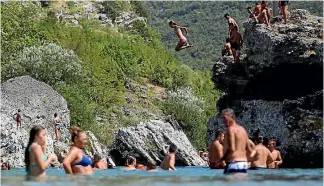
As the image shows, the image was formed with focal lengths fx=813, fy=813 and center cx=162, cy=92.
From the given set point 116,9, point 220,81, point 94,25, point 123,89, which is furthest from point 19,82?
point 116,9

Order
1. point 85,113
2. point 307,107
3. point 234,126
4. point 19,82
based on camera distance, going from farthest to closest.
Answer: point 85,113, point 19,82, point 307,107, point 234,126

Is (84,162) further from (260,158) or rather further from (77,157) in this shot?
(260,158)

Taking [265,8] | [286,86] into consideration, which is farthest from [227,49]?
[286,86]

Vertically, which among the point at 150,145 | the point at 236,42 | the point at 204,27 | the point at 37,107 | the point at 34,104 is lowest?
the point at 150,145

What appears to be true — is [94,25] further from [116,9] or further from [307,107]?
[307,107]

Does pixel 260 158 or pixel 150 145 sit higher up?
pixel 260 158

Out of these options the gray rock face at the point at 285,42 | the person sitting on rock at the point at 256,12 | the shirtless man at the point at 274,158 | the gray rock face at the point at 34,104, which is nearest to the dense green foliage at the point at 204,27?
the gray rock face at the point at 34,104

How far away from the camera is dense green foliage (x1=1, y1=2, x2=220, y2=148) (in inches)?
2685

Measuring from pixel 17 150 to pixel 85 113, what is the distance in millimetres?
27375

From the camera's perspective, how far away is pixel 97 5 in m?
156

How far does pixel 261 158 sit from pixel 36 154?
1149cm

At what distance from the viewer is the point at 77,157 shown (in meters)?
18.8

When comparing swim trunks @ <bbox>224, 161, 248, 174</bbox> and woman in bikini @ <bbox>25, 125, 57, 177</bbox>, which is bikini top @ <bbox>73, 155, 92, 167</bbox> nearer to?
woman in bikini @ <bbox>25, 125, 57, 177</bbox>

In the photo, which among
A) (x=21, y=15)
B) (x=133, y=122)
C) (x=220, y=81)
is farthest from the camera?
(x=21, y=15)
